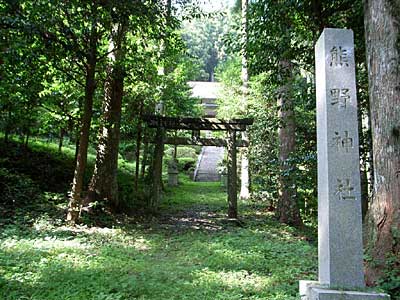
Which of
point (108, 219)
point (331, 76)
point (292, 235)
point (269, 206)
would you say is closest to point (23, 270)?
point (108, 219)

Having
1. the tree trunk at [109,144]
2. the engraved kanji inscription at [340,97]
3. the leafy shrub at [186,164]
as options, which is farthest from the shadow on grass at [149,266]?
the leafy shrub at [186,164]

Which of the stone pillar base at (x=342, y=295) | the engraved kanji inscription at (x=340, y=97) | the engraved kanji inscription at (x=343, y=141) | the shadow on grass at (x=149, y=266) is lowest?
the shadow on grass at (x=149, y=266)

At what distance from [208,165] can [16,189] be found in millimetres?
18075

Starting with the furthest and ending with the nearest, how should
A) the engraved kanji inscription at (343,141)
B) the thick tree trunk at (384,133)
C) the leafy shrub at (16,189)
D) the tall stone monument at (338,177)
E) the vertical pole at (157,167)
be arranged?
the vertical pole at (157,167) → the leafy shrub at (16,189) → the thick tree trunk at (384,133) → the engraved kanji inscription at (343,141) → the tall stone monument at (338,177)

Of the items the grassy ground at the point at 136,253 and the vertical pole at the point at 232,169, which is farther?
the vertical pole at the point at 232,169

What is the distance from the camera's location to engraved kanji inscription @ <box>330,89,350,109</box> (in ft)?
13.1

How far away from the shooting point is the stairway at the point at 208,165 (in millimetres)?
23812

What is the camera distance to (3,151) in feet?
39.5

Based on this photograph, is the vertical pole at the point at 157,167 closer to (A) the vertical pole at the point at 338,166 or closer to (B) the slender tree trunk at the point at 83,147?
(B) the slender tree trunk at the point at 83,147

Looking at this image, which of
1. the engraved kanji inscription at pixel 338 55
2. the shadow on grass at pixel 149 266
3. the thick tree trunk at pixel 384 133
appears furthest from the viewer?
the shadow on grass at pixel 149 266

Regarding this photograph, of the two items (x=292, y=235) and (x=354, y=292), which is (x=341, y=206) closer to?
(x=354, y=292)

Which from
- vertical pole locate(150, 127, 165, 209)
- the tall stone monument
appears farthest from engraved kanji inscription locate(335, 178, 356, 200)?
vertical pole locate(150, 127, 165, 209)

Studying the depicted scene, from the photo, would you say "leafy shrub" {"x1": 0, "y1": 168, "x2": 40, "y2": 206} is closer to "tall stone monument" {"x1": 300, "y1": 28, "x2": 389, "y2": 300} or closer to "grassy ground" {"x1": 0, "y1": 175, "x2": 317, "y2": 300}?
"grassy ground" {"x1": 0, "y1": 175, "x2": 317, "y2": 300}

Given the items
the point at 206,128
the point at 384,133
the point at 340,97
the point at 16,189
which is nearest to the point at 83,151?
the point at 16,189
